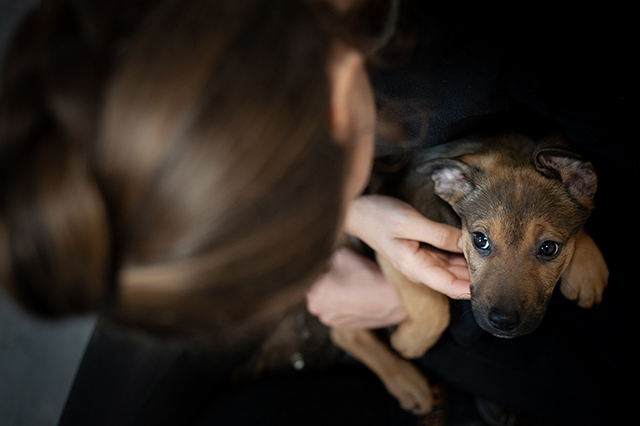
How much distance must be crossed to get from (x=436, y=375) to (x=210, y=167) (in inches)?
79.6

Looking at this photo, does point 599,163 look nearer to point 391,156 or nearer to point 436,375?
point 391,156

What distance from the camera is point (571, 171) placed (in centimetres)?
166

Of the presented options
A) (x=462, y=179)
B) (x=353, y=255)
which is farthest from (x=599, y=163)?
(x=353, y=255)

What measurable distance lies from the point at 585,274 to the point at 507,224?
39 centimetres

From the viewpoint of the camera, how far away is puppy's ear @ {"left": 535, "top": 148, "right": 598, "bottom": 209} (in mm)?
1572

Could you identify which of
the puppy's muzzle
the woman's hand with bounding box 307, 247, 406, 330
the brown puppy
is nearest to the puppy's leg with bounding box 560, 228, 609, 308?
the brown puppy

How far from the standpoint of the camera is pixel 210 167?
2.61 ft

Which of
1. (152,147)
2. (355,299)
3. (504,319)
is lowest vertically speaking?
(355,299)

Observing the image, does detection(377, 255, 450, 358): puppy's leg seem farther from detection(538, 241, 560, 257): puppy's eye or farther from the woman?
the woman

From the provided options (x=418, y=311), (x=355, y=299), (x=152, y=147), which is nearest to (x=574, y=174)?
(x=418, y=311)

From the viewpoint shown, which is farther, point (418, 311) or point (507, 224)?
point (418, 311)

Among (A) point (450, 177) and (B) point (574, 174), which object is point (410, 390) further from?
(B) point (574, 174)

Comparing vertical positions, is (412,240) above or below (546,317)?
above

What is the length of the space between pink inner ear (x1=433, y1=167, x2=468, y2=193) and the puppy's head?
0.08 ft
